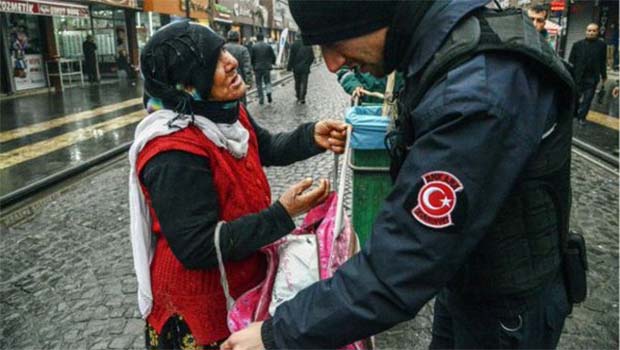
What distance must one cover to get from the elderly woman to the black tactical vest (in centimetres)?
65

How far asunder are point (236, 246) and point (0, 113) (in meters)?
12.8

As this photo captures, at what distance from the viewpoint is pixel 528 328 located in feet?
4.56

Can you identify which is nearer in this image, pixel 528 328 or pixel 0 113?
pixel 528 328

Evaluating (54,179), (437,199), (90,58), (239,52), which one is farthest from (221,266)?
(90,58)

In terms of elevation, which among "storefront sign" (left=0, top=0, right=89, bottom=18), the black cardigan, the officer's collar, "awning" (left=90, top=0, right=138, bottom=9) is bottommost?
the black cardigan

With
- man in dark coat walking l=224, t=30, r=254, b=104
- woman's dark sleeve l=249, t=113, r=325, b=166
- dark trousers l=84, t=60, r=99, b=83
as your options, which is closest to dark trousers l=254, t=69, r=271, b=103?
man in dark coat walking l=224, t=30, r=254, b=104

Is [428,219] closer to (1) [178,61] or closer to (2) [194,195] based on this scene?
(2) [194,195]

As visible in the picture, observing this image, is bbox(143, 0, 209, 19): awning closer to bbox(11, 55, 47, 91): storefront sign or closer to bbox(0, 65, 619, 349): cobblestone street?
bbox(11, 55, 47, 91): storefront sign

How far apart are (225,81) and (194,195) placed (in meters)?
0.46

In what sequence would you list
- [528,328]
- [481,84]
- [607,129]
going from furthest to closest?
1. [607,129]
2. [528,328]
3. [481,84]

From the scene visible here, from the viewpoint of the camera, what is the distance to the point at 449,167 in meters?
1.01

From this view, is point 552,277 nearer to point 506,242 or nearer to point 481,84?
point 506,242

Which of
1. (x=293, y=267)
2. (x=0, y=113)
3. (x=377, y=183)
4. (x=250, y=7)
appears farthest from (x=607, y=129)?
(x=250, y=7)

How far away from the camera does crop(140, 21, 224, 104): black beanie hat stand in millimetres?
1698
